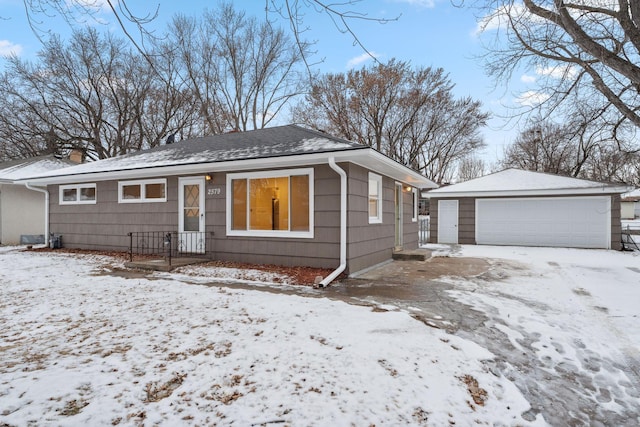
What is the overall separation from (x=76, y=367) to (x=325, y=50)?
3740 millimetres

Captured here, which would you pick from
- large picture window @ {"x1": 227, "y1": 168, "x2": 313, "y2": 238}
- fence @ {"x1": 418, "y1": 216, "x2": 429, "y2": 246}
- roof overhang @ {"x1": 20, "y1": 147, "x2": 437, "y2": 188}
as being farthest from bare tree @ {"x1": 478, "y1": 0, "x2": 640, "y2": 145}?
fence @ {"x1": 418, "y1": 216, "x2": 429, "y2": 246}

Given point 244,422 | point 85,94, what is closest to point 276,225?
point 244,422

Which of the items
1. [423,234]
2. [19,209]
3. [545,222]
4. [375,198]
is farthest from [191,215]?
[545,222]

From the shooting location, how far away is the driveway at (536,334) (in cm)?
230

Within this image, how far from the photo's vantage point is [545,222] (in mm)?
12180

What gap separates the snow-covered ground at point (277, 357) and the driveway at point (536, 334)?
0.08ft

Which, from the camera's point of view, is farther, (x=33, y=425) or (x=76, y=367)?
(x=76, y=367)

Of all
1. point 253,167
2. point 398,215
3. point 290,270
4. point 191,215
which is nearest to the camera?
point 290,270

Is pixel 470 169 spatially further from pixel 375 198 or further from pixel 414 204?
pixel 375 198

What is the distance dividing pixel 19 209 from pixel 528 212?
19.4m

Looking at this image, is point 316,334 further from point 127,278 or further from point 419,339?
point 127,278

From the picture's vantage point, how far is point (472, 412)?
2098 mm

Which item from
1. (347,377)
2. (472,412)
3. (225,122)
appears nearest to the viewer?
(472,412)

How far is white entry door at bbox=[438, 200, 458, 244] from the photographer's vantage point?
13.7 meters
